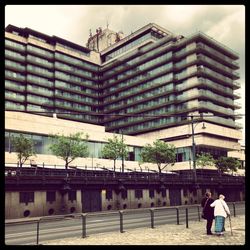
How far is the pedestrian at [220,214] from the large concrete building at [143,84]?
57.8 metres

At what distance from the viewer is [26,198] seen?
32.0 m

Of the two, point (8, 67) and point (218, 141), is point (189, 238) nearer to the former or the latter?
point (218, 141)

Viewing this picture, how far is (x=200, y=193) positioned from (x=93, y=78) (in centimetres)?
6222

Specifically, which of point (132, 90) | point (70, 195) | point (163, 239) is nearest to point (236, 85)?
point (132, 90)

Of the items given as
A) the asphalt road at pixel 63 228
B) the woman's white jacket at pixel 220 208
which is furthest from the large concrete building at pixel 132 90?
the woman's white jacket at pixel 220 208

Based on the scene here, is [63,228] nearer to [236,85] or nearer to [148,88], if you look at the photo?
[148,88]

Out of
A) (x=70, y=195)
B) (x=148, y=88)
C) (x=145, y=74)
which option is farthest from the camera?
(x=145, y=74)

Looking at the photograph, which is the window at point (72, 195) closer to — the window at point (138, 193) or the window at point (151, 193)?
the window at point (138, 193)

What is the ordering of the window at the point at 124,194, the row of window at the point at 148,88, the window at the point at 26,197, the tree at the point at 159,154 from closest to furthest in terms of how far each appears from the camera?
the window at the point at 26,197 → the window at the point at 124,194 → the tree at the point at 159,154 → the row of window at the point at 148,88

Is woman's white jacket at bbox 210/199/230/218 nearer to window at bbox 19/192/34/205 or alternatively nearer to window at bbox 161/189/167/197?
window at bbox 19/192/34/205

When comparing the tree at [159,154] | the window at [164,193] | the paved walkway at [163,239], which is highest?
the tree at [159,154]

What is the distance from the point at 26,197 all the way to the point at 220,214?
22040mm

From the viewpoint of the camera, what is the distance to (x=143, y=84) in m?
92.3

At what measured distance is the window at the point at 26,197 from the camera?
31.6 metres
